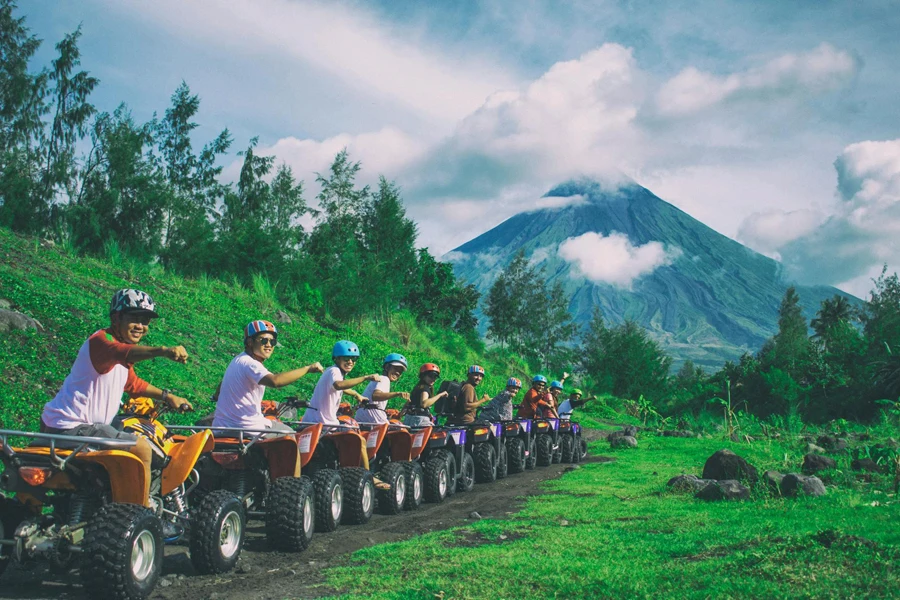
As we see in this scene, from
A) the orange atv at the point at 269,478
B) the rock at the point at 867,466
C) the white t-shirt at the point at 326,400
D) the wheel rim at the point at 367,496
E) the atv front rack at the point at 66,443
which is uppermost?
the white t-shirt at the point at 326,400

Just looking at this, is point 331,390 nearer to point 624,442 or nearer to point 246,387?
point 246,387

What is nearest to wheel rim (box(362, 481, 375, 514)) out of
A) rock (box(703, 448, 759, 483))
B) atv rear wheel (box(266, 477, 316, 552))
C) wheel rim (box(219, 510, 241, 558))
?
atv rear wheel (box(266, 477, 316, 552))

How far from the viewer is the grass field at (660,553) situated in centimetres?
513

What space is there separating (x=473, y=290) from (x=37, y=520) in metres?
54.5

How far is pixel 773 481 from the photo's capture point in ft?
31.6

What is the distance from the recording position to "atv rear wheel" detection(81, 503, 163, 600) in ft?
16.1

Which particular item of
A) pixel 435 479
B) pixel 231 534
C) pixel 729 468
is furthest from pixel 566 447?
pixel 231 534

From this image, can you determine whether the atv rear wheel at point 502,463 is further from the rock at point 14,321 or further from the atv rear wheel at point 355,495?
the rock at point 14,321

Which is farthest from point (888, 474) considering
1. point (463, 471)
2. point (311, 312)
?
point (311, 312)

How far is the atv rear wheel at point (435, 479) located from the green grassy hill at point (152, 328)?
580cm

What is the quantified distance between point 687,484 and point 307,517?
19.2ft

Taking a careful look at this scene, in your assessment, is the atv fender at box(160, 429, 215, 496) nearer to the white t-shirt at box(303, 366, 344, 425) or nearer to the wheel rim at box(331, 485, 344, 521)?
the wheel rim at box(331, 485, 344, 521)

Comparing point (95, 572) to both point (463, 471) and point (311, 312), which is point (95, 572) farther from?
point (311, 312)

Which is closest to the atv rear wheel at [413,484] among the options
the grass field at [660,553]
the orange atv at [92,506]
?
the grass field at [660,553]
